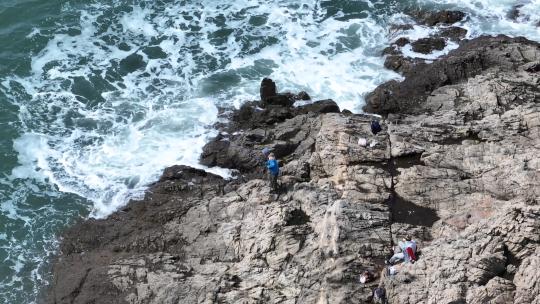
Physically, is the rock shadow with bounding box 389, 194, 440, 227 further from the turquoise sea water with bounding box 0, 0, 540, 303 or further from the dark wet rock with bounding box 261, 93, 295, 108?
the dark wet rock with bounding box 261, 93, 295, 108

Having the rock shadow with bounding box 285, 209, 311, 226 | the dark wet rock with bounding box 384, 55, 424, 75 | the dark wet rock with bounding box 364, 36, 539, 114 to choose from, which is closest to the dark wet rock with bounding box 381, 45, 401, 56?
the dark wet rock with bounding box 384, 55, 424, 75

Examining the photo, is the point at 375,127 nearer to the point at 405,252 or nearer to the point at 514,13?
the point at 405,252

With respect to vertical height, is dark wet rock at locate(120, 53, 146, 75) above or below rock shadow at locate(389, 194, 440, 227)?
below

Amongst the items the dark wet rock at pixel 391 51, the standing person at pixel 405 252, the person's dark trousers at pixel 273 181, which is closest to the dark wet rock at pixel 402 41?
the dark wet rock at pixel 391 51

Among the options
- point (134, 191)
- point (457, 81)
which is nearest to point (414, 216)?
point (457, 81)

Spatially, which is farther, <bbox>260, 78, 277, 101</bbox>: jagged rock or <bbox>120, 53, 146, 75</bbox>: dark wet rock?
<bbox>120, 53, 146, 75</bbox>: dark wet rock

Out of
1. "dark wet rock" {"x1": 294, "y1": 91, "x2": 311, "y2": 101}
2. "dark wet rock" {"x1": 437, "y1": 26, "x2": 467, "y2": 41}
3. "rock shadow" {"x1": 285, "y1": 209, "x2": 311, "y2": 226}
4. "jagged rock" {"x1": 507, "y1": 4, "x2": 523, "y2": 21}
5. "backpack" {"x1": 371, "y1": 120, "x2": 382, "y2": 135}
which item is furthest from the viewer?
"jagged rock" {"x1": 507, "y1": 4, "x2": 523, "y2": 21}
